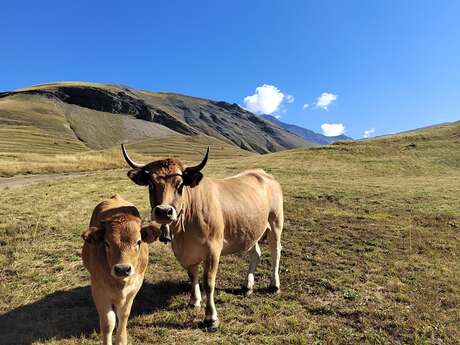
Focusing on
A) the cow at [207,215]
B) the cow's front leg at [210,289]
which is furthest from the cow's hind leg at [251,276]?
the cow's front leg at [210,289]

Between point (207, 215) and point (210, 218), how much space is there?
9cm

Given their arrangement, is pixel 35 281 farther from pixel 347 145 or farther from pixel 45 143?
pixel 45 143

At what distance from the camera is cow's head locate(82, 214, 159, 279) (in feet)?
19.7

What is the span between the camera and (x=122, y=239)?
247 inches

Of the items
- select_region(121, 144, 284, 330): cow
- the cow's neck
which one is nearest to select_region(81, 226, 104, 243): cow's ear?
select_region(121, 144, 284, 330): cow

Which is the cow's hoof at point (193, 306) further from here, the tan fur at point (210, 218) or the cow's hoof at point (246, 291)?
the cow's hoof at point (246, 291)

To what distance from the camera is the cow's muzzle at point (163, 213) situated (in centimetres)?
684

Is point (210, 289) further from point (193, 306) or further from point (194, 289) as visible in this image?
point (193, 306)

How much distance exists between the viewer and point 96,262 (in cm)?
667

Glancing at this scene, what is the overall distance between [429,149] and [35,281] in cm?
4858

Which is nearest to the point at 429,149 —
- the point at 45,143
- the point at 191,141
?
the point at 45,143

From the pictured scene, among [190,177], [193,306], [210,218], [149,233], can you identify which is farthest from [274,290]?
[149,233]

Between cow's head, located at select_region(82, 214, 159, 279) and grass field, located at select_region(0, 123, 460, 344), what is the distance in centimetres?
217

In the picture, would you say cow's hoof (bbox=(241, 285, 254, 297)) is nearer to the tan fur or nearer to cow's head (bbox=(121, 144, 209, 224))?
the tan fur
